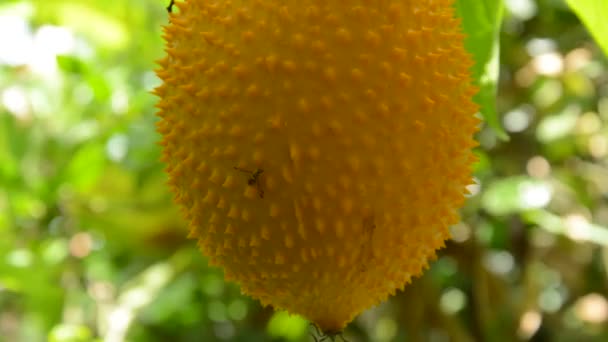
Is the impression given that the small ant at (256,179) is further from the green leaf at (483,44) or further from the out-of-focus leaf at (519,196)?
the out-of-focus leaf at (519,196)

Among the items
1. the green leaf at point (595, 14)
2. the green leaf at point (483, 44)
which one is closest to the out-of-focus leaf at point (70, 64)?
the green leaf at point (483, 44)

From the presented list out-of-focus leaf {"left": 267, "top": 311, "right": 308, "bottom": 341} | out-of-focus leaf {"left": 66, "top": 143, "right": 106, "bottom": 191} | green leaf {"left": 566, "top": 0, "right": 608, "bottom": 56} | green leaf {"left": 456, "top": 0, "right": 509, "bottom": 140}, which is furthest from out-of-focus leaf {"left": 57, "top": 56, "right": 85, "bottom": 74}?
green leaf {"left": 566, "top": 0, "right": 608, "bottom": 56}

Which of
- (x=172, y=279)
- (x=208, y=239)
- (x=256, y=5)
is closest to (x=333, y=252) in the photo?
(x=208, y=239)

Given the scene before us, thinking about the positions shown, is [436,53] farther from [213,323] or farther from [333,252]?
[213,323]

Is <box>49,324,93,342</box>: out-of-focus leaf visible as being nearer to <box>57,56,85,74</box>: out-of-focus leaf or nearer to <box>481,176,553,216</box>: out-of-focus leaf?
<box>57,56,85,74</box>: out-of-focus leaf

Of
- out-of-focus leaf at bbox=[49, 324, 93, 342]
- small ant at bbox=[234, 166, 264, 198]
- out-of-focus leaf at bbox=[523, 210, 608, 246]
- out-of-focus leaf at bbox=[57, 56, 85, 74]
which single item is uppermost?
out-of-focus leaf at bbox=[57, 56, 85, 74]

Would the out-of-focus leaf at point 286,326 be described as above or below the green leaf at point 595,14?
below
